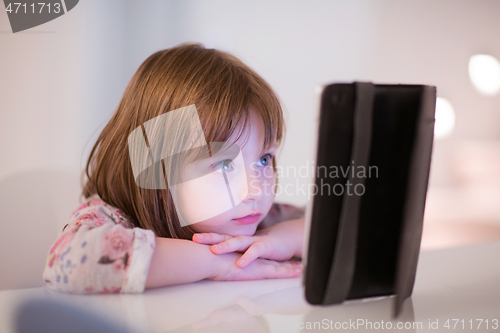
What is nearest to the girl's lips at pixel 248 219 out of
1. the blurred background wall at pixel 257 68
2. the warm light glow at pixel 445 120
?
the blurred background wall at pixel 257 68

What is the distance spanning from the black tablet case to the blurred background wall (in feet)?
0.80

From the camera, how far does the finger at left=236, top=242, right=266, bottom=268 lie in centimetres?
56

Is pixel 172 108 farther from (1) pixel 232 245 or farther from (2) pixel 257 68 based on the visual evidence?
(2) pixel 257 68

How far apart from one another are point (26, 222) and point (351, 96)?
2.27 feet

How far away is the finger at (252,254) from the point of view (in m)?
0.56

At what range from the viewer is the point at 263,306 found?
46 centimetres

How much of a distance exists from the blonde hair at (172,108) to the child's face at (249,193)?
0.07ft

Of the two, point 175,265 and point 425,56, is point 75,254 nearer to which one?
point 175,265

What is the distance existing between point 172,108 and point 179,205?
171 millimetres

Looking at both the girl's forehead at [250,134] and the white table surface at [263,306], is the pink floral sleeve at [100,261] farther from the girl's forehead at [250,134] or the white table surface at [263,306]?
the girl's forehead at [250,134]

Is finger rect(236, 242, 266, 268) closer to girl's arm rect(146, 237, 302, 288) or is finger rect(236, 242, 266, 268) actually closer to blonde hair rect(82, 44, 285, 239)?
girl's arm rect(146, 237, 302, 288)

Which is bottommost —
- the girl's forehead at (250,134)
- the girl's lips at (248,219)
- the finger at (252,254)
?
the finger at (252,254)

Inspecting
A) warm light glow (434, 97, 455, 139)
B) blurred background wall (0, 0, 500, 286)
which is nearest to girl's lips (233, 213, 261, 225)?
blurred background wall (0, 0, 500, 286)

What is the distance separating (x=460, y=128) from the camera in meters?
1.23
